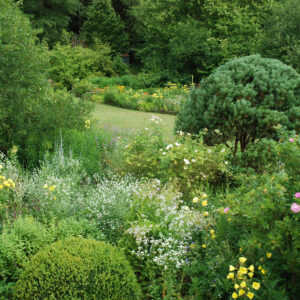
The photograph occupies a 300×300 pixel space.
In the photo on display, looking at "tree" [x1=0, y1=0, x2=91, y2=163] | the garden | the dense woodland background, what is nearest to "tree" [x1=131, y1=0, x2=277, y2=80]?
the dense woodland background

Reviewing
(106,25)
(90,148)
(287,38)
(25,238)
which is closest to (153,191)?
(25,238)

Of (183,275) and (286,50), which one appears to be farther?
(286,50)

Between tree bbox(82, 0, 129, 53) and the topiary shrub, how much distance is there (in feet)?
79.0

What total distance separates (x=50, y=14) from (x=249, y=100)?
2351 centimetres

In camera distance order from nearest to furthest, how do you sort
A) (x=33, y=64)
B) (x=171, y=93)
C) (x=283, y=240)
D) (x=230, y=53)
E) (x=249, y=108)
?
(x=283, y=240) < (x=249, y=108) < (x=33, y=64) < (x=171, y=93) < (x=230, y=53)

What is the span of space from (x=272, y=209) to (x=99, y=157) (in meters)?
3.82

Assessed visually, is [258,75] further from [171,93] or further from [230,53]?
[230,53]

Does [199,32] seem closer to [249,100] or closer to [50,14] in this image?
[50,14]

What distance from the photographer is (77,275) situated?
2.58m

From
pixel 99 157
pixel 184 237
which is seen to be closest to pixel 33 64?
pixel 99 157

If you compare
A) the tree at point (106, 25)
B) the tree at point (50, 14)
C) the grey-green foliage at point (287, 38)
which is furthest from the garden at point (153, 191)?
the tree at point (106, 25)

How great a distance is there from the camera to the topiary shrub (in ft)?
16.6

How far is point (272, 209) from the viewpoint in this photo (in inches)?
102

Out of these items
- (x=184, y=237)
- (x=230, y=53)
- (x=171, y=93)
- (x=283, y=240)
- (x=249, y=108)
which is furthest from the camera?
(x=230, y=53)
